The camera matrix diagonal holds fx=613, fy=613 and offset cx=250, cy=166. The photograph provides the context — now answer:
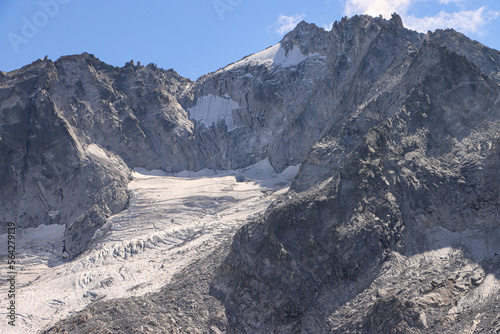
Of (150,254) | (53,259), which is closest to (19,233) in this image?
(53,259)

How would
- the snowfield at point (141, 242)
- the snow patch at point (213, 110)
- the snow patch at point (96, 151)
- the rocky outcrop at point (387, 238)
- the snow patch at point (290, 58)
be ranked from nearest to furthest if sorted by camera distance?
the rocky outcrop at point (387, 238) → the snowfield at point (141, 242) → the snow patch at point (96, 151) → the snow patch at point (290, 58) → the snow patch at point (213, 110)

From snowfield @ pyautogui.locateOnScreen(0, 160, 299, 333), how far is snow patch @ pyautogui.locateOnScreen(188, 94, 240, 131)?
12.2 m

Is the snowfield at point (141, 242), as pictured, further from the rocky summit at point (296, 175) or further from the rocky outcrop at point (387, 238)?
the rocky outcrop at point (387, 238)

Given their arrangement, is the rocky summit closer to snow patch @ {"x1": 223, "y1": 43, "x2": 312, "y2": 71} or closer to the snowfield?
snow patch @ {"x1": 223, "y1": 43, "x2": 312, "y2": 71}

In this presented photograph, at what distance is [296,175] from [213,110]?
38217mm

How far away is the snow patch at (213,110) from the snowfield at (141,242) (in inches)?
482

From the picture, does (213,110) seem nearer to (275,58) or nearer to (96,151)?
(275,58)

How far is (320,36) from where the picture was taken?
91.3 meters

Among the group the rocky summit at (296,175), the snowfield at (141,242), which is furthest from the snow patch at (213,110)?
the snowfield at (141,242)

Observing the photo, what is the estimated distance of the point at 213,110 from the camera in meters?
96.1

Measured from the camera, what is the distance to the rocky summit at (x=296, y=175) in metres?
40.5

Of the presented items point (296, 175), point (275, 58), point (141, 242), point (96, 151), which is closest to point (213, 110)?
point (275, 58)

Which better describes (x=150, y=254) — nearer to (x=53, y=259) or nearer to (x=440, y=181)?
(x=53, y=259)

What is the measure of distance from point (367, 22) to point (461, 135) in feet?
110
